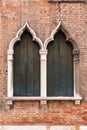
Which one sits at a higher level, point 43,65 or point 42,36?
point 42,36

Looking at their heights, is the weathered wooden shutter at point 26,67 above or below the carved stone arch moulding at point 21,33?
below

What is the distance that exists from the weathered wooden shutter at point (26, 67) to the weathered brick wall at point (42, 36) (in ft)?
0.91

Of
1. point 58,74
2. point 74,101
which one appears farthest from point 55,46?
point 74,101

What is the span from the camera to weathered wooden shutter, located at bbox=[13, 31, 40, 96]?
41.0 feet

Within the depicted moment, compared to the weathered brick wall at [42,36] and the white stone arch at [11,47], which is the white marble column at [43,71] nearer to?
the white stone arch at [11,47]

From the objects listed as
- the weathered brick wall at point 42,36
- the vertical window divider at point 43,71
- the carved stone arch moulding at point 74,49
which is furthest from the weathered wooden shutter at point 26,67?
the carved stone arch moulding at point 74,49

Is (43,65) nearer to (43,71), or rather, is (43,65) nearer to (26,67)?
(43,71)

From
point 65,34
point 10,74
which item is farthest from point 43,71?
point 65,34

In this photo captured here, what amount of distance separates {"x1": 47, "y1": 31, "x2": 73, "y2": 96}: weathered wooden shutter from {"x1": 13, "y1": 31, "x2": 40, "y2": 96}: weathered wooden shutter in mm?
360

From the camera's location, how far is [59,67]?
41.2ft

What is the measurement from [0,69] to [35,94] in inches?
46.8

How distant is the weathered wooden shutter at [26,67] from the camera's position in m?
12.5

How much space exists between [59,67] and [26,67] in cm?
92

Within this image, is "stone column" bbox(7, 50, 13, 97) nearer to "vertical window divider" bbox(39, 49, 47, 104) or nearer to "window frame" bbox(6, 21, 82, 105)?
"window frame" bbox(6, 21, 82, 105)
